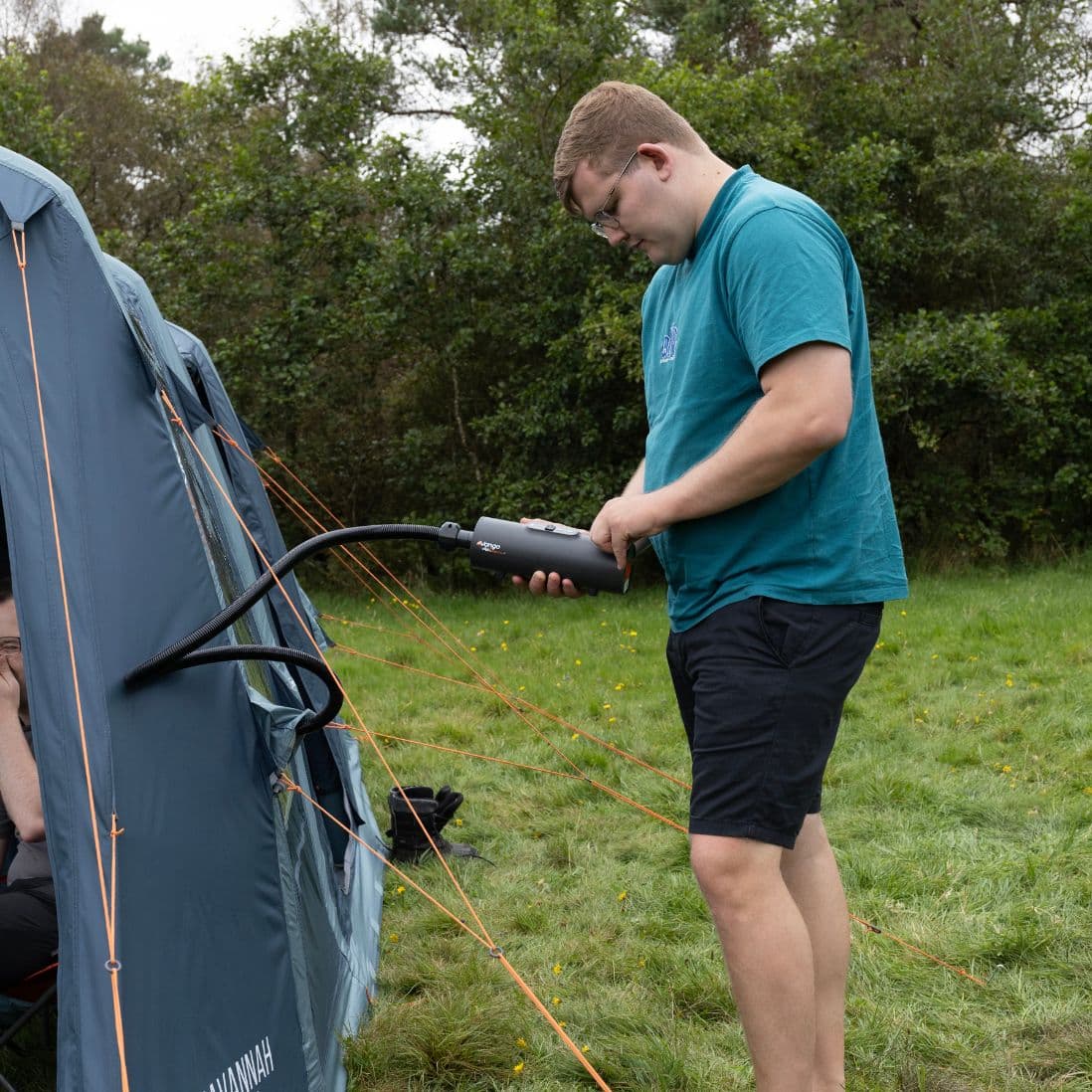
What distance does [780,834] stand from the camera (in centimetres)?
186

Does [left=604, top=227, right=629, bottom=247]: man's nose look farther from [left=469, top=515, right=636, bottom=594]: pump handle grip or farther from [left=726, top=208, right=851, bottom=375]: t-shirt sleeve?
[left=469, top=515, right=636, bottom=594]: pump handle grip

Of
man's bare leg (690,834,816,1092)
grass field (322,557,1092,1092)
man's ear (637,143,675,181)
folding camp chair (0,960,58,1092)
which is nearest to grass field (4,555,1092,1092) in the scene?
grass field (322,557,1092,1092)

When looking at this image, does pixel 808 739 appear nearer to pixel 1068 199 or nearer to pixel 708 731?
pixel 708 731

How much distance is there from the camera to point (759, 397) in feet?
6.33

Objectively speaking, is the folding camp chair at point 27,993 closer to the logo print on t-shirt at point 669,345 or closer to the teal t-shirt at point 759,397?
the teal t-shirt at point 759,397

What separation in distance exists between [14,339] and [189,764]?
822mm

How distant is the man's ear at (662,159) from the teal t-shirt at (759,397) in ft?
0.31

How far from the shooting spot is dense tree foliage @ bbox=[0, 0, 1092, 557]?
9.52 meters

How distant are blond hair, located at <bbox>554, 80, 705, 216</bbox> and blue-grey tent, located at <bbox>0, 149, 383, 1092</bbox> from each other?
974 millimetres

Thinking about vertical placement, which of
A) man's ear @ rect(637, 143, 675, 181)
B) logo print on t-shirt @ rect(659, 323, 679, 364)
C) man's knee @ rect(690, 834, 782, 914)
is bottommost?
man's knee @ rect(690, 834, 782, 914)

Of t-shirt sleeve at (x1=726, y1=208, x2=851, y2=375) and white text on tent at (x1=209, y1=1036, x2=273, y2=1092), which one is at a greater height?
t-shirt sleeve at (x1=726, y1=208, x2=851, y2=375)

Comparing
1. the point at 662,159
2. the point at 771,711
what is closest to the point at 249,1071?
the point at 771,711

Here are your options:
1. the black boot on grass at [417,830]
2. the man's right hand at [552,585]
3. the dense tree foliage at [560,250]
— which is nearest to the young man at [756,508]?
the man's right hand at [552,585]

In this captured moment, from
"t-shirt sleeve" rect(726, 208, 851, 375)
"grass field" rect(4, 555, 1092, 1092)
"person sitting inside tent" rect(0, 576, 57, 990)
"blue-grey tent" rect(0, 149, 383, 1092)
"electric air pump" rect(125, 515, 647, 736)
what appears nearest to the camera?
"t-shirt sleeve" rect(726, 208, 851, 375)
